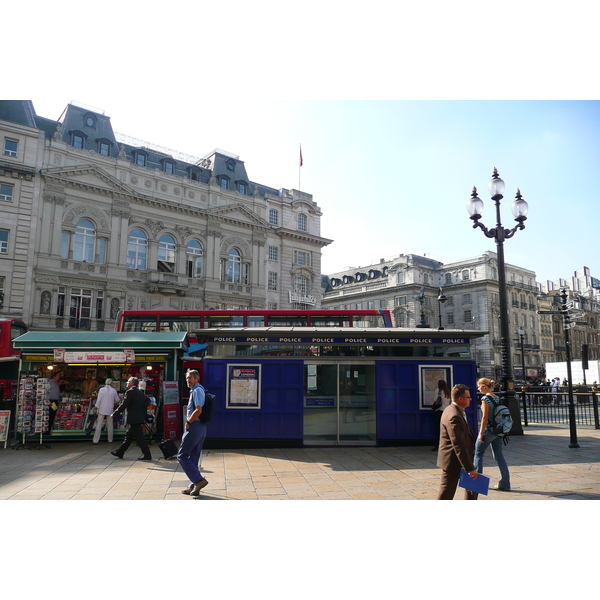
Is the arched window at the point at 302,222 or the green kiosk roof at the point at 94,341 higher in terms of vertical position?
the arched window at the point at 302,222

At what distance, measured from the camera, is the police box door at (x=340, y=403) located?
12.2 metres

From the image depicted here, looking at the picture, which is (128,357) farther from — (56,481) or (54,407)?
(56,481)

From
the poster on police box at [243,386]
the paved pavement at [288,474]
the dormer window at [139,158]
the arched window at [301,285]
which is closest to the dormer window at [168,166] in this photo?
the dormer window at [139,158]

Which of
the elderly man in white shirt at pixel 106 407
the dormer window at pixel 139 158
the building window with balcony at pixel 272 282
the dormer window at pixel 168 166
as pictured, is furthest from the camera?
the building window with balcony at pixel 272 282

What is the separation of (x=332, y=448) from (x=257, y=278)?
31.4 meters

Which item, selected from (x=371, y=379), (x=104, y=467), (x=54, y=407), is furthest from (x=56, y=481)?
(x=371, y=379)

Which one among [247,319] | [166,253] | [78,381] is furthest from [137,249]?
[78,381]

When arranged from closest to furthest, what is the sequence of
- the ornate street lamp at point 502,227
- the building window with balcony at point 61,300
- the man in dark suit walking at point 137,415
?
1. the man in dark suit walking at point 137,415
2. the ornate street lamp at point 502,227
3. the building window with balcony at point 61,300

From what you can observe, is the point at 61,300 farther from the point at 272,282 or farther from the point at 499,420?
the point at 499,420

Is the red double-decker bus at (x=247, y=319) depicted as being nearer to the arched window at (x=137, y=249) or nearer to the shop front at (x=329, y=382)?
the shop front at (x=329, y=382)

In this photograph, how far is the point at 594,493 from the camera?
7520mm

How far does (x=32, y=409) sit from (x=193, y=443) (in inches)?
283

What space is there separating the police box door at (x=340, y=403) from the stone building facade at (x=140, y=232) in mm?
25752

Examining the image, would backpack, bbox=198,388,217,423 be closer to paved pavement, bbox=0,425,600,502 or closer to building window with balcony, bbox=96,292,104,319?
paved pavement, bbox=0,425,600,502
